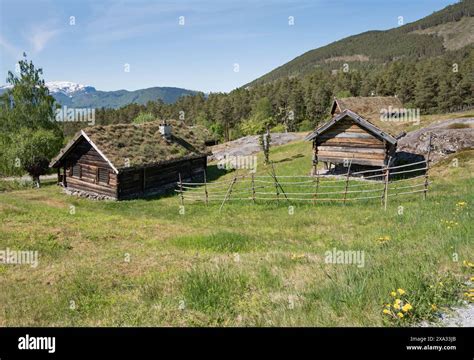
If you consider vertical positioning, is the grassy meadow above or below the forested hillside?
below

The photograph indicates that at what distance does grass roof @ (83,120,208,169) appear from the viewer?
24938 mm

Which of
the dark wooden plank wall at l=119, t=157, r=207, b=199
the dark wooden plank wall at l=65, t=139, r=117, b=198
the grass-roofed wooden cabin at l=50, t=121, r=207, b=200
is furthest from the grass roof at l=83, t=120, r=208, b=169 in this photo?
the dark wooden plank wall at l=65, t=139, r=117, b=198

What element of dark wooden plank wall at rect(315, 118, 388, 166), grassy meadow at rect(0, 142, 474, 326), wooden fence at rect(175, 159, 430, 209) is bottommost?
grassy meadow at rect(0, 142, 474, 326)

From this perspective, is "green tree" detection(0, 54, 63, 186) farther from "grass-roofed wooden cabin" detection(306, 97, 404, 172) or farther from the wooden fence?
"grass-roofed wooden cabin" detection(306, 97, 404, 172)

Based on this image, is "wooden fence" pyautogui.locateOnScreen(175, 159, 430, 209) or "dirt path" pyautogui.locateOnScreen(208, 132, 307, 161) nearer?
"wooden fence" pyautogui.locateOnScreen(175, 159, 430, 209)

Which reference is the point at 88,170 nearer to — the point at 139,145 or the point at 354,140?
the point at 139,145

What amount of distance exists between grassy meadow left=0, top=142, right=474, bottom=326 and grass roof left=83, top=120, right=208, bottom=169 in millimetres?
8080

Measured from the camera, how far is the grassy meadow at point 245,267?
488 centimetres

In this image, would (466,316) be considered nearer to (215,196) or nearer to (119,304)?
(119,304)

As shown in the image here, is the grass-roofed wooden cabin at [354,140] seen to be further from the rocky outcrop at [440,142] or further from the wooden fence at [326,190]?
the rocky outcrop at [440,142]

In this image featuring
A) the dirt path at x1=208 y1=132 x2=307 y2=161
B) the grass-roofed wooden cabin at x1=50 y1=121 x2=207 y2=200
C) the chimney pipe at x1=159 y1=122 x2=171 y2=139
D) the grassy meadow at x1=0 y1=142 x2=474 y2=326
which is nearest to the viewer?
the grassy meadow at x1=0 y1=142 x2=474 y2=326

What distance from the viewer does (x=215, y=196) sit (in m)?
22.6

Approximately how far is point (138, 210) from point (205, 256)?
1307cm

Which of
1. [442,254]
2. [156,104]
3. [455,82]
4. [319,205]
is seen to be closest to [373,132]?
[319,205]
